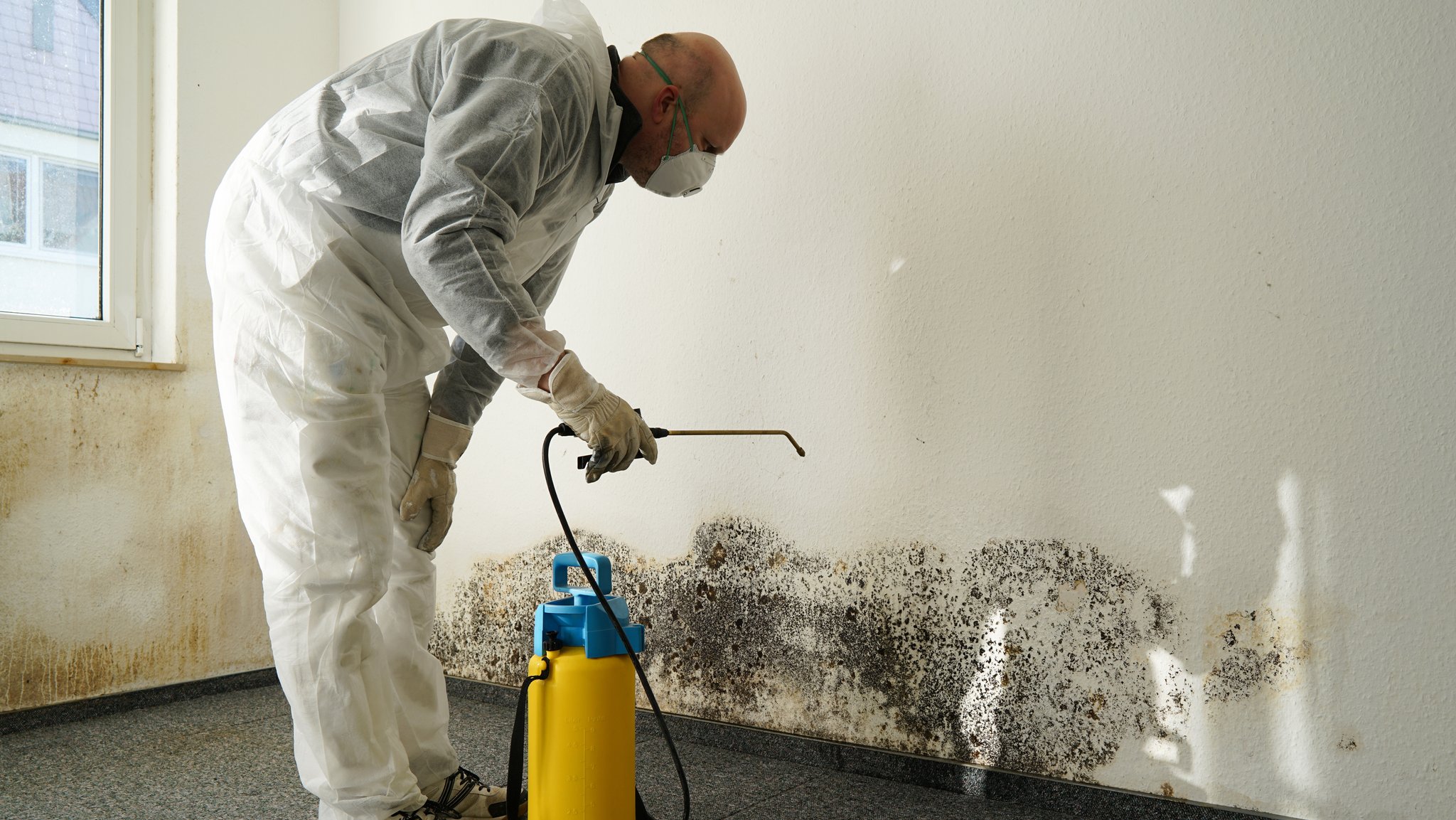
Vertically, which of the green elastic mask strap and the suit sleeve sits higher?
the green elastic mask strap

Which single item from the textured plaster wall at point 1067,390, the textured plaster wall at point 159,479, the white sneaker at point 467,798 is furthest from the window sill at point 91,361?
the white sneaker at point 467,798

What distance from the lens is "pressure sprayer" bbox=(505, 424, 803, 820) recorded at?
48.4 inches

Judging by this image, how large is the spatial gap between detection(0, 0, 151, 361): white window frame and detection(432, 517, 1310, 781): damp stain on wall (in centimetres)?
132

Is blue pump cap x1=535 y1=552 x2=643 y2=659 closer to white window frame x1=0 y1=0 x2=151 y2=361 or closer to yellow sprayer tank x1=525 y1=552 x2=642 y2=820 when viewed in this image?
yellow sprayer tank x1=525 y1=552 x2=642 y2=820

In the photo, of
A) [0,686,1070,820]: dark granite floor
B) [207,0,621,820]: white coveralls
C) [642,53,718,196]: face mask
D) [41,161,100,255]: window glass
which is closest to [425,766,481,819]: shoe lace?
[207,0,621,820]: white coveralls

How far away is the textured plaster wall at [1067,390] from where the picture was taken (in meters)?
1.37

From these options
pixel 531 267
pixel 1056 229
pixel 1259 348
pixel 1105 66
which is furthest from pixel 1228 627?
pixel 531 267

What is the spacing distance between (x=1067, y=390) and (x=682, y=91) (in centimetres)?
85

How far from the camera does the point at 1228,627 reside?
57.6 inches

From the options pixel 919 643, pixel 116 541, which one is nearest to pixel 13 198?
pixel 116 541

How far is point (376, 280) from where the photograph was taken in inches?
51.5

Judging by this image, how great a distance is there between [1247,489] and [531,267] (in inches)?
48.3

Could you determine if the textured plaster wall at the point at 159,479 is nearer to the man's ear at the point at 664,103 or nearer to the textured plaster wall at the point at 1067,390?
the textured plaster wall at the point at 1067,390

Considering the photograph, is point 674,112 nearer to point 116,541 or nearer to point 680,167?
point 680,167
